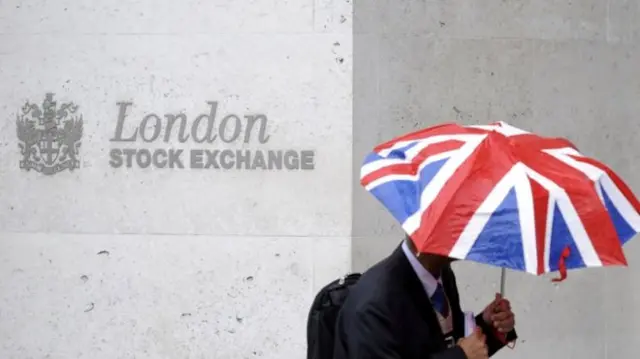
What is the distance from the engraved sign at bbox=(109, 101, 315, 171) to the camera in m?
5.36

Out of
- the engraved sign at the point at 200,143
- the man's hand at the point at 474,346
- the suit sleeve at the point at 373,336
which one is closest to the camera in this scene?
the suit sleeve at the point at 373,336

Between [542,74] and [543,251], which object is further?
[542,74]

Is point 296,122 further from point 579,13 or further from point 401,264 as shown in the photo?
point 401,264

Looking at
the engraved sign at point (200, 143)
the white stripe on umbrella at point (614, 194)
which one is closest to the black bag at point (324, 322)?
the white stripe on umbrella at point (614, 194)

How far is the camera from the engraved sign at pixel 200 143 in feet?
17.6

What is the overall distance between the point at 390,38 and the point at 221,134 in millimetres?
1133

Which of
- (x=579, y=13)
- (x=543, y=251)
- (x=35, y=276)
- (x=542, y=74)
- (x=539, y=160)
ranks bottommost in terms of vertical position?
(x=35, y=276)

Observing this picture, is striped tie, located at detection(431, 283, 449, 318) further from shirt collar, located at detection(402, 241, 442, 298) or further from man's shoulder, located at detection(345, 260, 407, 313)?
man's shoulder, located at detection(345, 260, 407, 313)

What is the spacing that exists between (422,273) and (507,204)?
1.37 ft

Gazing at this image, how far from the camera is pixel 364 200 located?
535 cm

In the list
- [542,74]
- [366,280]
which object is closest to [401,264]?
[366,280]

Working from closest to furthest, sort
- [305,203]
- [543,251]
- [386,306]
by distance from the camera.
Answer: [543,251], [386,306], [305,203]

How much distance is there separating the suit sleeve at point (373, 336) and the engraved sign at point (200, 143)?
9.00 feet

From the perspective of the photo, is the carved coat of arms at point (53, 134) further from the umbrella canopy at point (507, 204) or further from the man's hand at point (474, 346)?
the man's hand at point (474, 346)
